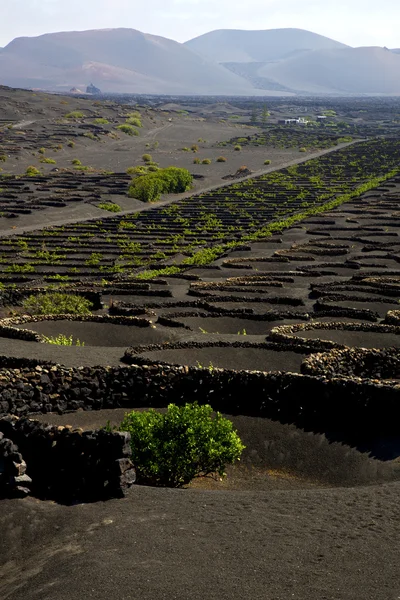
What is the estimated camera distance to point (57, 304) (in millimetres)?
46438

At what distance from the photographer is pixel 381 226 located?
81.5 meters

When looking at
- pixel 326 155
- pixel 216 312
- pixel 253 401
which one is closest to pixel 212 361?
pixel 253 401

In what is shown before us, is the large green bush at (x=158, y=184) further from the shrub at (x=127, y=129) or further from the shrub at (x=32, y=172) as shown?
the shrub at (x=127, y=129)

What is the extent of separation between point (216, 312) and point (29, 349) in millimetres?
12995

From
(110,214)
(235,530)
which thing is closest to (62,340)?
(235,530)

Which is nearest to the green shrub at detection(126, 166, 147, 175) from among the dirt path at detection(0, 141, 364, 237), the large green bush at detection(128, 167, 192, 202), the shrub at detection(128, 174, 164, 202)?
the large green bush at detection(128, 167, 192, 202)

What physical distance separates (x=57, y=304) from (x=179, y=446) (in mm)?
25406

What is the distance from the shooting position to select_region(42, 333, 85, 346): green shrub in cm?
3538

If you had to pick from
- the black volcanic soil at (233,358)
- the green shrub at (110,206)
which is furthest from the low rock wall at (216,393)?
the green shrub at (110,206)

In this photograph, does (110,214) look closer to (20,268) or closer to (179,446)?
(20,268)

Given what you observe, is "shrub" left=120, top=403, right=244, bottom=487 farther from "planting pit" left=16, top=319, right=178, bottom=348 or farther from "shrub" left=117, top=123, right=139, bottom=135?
"shrub" left=117, top=123, right=139, bottom=135

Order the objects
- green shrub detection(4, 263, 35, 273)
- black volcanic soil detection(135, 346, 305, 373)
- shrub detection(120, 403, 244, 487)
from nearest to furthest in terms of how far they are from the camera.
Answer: shrub detection(120, 403, 244, 487), black volcanic soil detection(135, 346, 305, 373), green shrub detection(4, 263, 35, 273)

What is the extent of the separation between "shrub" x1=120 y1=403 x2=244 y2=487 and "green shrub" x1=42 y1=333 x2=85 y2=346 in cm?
1265

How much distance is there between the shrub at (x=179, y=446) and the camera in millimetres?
22219
